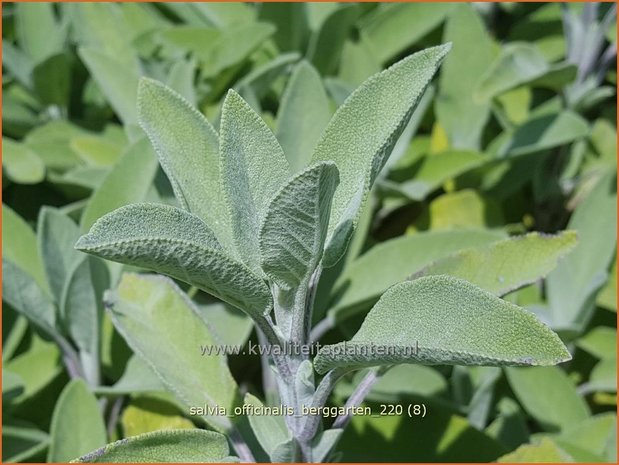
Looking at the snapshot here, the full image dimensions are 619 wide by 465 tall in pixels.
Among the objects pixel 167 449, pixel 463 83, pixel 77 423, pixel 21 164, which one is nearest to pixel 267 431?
pixel 167 449

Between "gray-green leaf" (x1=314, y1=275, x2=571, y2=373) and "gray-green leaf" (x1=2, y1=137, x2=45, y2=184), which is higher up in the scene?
"gray-green leaf" (x1=314, y1=275, x2=571, y2=373)

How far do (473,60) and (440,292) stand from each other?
915 millimetres

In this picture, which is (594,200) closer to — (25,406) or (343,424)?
(343,424)

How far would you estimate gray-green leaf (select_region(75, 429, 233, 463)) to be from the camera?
0.77m

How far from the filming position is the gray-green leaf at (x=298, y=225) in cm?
63

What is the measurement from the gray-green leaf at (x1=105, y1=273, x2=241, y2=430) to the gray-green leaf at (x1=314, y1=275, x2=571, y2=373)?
0.24 m

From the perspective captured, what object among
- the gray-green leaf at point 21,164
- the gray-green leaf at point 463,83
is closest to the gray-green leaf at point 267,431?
the gray-green leaf at point 21,164

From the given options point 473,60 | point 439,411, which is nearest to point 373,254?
point 439,411

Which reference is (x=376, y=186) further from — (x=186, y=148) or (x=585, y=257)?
(x=186, y=148)

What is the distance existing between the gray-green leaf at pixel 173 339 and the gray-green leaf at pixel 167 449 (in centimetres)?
8

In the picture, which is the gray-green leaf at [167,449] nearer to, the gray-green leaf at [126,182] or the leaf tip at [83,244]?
the leaf tip at [83,244]

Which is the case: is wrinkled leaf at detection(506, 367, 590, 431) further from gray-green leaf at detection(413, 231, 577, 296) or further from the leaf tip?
the leaf tip

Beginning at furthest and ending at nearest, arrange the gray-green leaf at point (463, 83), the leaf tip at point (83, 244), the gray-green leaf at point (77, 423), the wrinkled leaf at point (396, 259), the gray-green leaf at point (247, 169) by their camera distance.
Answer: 1. the gray-green leaf at point (463, 83)
2. the wrinkled leaf at point (396, 259)
3. the gray-green leaf at point (77, 423)
4. the gray-green leaf at point (247, 169)
5. the leaf tip at point (83, 244)

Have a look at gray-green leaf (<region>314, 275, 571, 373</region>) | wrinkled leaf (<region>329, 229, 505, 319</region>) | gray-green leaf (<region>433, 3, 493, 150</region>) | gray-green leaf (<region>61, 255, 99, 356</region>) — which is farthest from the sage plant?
gray-green leaf (<region>433, 3, 493, 150</region>)
